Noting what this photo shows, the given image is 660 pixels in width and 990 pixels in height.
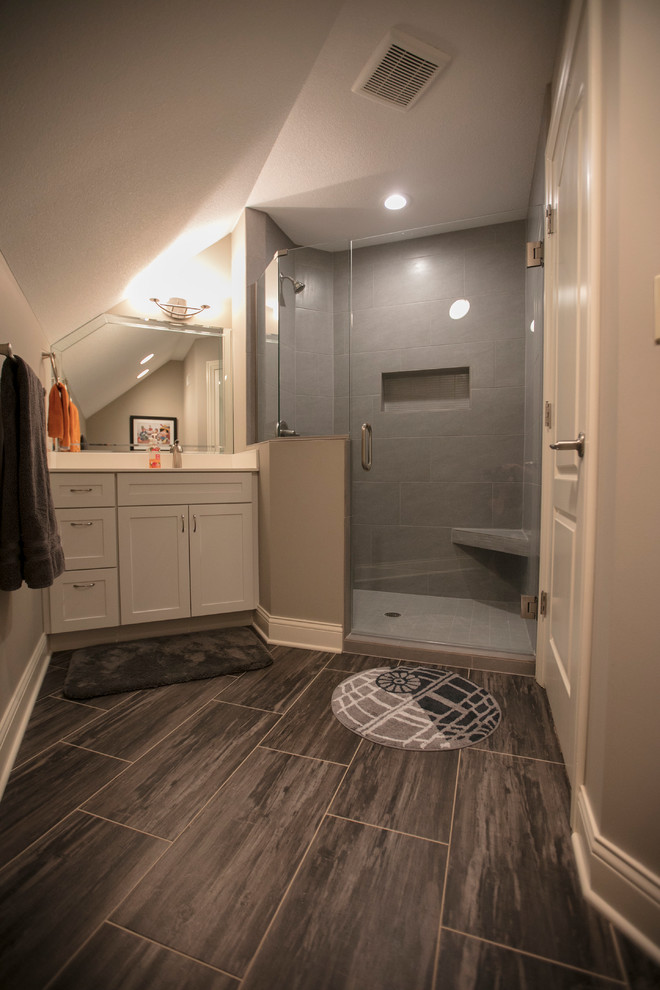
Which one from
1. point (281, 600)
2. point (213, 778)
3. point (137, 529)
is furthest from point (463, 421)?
point (213, 778)

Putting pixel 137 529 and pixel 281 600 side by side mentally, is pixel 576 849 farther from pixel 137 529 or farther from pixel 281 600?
pixel 137 529

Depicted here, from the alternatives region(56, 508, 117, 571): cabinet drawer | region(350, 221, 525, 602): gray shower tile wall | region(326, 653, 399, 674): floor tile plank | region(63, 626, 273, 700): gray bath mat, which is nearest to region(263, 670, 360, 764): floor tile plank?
region(326, 653, 399, 674): floor tile plank

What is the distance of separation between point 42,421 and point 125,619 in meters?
1.15

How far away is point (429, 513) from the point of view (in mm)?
2514

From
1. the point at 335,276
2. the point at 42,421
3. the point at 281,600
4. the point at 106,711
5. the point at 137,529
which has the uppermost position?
the point at 335,276

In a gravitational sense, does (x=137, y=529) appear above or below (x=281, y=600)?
above

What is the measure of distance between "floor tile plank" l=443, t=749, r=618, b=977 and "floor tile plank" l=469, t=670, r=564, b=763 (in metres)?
0.08

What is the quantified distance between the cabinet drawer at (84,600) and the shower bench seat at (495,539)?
1.74 metres

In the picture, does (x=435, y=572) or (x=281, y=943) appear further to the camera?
(x=435, y=572)

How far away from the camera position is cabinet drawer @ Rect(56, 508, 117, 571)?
7.36 feet

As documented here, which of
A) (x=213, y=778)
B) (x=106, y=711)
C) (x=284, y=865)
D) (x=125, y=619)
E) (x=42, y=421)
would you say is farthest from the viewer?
(x=125, y=619)

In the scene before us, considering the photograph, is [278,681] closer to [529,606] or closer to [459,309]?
[529,606]

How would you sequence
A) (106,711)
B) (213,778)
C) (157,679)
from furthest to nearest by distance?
1. (157,679)
2. (106,711)
3. (213,778)

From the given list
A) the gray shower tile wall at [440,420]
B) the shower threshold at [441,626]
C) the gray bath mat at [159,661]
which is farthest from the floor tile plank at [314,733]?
→ the gray shower tile wall at [440,420]
